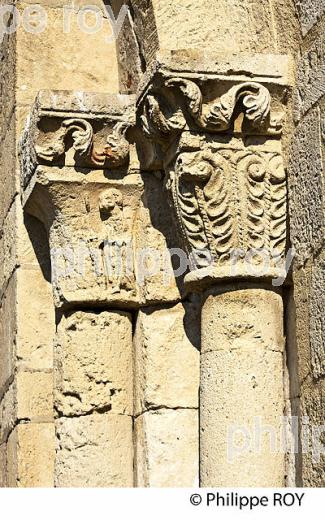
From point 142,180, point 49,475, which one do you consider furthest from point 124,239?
point 49,475

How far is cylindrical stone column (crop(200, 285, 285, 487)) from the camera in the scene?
5.16 meters

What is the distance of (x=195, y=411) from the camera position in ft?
18.6

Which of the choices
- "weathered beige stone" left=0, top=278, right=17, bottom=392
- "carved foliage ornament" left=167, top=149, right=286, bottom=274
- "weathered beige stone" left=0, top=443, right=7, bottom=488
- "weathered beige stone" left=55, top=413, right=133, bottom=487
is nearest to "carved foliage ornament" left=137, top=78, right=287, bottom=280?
"carved foliage ornament" left=167, top=149, right=286, bottom=274

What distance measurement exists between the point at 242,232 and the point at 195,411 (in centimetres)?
85

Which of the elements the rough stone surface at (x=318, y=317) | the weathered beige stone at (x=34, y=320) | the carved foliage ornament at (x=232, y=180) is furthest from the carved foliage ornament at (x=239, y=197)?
the weathered beige stone at (x=34, y=320)

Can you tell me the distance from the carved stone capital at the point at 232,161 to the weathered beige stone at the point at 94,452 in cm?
83

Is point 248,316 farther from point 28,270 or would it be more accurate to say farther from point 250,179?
point 28,270

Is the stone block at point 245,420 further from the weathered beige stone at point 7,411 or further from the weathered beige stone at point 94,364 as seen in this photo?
the weathered beige stone at point 7,411

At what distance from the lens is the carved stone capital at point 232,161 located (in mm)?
5148

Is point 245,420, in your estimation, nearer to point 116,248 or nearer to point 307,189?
point 307,189

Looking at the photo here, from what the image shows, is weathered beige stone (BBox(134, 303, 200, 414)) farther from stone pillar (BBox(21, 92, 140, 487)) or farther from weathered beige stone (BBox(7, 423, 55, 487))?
weathered beige stone (BBox(7, 423, 55, 487))

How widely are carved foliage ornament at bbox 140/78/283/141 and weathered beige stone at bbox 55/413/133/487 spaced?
126 cm

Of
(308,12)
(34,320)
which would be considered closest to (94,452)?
(34,320)

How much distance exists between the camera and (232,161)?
5.23 m
